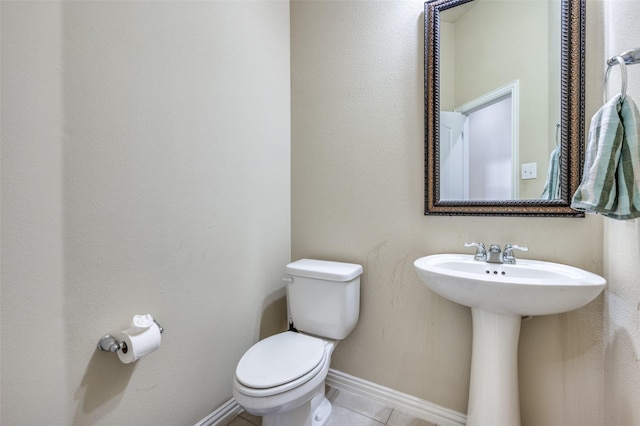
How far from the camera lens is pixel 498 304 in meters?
0.92

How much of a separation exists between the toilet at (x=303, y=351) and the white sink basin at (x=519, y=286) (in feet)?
1.57

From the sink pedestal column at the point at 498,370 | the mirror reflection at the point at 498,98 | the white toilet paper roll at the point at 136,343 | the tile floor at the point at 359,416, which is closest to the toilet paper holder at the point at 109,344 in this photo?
the white toilet paper roll at the point at 136,343

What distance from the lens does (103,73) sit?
907 millimetres

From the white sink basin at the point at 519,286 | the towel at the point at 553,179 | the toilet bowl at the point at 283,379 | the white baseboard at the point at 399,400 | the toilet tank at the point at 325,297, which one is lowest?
the white baseboard at the point at 399,400

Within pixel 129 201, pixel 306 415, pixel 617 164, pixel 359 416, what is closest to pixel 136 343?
pixel 129 201

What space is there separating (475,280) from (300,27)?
67.7 inches

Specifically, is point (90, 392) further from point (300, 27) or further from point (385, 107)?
point (300, 27)

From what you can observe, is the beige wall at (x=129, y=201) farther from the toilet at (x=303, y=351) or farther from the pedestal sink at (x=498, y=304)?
the pedestal sink at (x=498, y=304)

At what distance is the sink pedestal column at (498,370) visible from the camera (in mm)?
1030

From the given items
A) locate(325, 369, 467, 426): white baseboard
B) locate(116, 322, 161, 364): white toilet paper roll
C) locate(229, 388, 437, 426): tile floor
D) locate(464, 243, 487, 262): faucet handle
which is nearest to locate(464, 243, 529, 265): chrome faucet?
locate(464, 243, 487, 262): faucet handle

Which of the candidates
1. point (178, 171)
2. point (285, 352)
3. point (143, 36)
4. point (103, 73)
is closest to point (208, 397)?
point (285, 352)

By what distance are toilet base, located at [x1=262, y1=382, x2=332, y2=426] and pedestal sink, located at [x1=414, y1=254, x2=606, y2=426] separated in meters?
0.66

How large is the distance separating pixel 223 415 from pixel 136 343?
699 millimetres

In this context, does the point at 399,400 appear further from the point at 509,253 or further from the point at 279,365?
the point at 509,253
